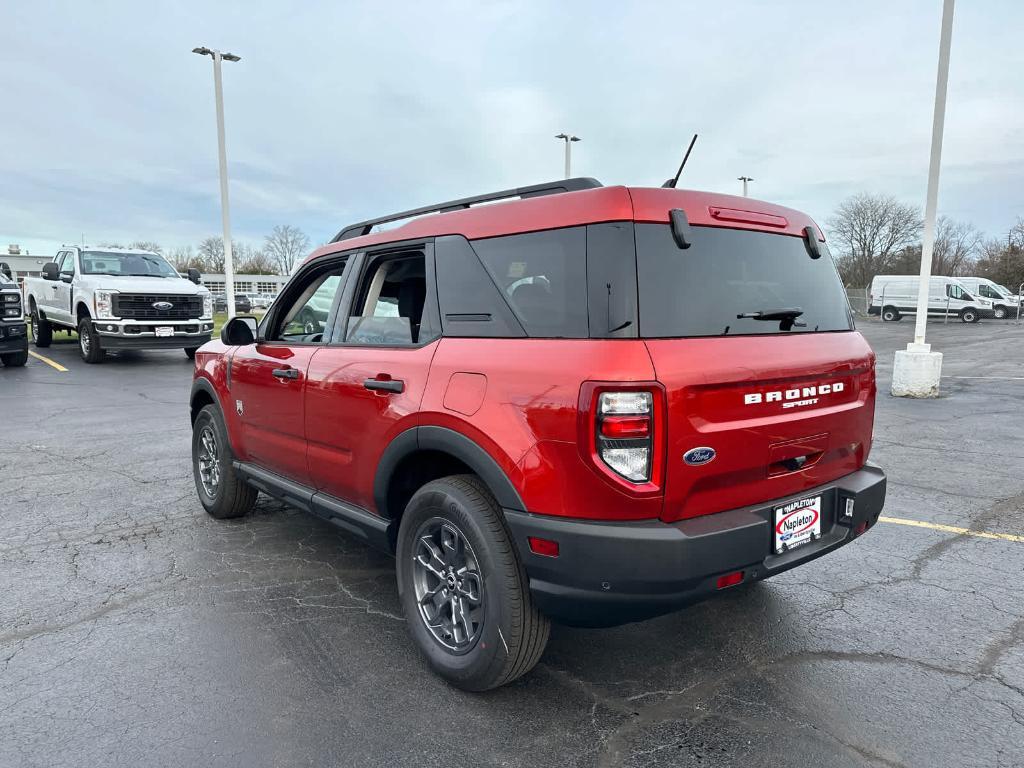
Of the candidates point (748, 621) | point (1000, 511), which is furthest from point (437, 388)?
point (1000, 511)

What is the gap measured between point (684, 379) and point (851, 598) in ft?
6.72

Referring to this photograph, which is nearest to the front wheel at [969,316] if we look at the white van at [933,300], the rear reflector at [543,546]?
the white van at [933,300]

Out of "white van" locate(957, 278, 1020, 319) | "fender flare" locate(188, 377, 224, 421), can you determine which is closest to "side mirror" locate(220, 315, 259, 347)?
"fender flare" locate(188, 377, 224, 421)

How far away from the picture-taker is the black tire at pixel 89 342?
13.8 metres

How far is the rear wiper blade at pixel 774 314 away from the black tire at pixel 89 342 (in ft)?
47.2

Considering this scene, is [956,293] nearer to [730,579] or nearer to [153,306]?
[153,306]

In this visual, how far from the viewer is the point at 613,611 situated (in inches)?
92.1

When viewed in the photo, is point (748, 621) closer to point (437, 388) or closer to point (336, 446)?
point (437, 388)

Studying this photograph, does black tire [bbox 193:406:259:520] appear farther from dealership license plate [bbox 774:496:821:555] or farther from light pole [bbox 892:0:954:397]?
light pole [bbox 892:0:954:397]

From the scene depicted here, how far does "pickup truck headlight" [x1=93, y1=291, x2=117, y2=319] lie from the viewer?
13.4 m

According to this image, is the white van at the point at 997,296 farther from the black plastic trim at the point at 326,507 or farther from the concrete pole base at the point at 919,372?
the black plastic trim at the point at 326,507

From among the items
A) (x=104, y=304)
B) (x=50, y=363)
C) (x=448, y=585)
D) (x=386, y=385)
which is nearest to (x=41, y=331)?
(x=50, y=363)

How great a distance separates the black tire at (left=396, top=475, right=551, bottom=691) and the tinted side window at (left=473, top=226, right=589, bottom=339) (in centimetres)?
69

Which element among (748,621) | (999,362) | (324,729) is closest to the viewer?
(324,729)
